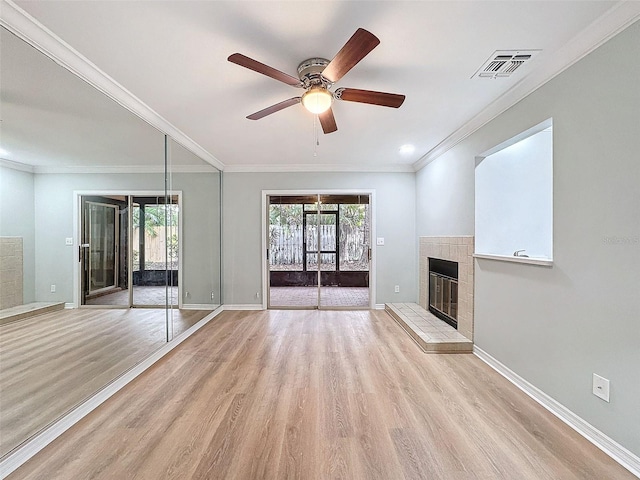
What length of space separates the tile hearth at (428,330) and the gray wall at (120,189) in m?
2.94

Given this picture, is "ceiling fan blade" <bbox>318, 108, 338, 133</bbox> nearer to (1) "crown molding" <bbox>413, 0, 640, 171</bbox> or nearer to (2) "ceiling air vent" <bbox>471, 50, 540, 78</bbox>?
(2) "ceiling air vent" <bbox>471, 50, 540, 78</bbox>

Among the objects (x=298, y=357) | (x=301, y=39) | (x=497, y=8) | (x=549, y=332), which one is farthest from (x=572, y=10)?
(x=298, y=357)

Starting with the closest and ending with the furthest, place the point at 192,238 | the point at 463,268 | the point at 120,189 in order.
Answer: the point at 120,189
the point at 463,268
the point at 192,238

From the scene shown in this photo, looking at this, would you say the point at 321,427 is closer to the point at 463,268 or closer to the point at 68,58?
the point at 463,268

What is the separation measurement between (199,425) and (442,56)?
3069mm

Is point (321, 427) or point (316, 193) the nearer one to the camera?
point (321, 427)

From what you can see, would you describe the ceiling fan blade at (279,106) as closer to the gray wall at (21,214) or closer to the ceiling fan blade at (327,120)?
the ceiling fan blade at (327,120)

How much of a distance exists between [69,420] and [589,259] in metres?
3.60

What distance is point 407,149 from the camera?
173 inches

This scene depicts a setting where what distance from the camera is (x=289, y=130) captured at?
359 cm

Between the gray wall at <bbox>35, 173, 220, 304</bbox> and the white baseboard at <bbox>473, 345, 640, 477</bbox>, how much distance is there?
3.61 meters

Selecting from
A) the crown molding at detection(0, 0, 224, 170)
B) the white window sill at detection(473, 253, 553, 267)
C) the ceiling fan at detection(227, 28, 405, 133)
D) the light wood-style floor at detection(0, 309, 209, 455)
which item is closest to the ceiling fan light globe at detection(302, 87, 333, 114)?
the ceiling fan at detection(227, 28, 405, 133)

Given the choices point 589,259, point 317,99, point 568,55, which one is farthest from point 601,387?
point 317,99

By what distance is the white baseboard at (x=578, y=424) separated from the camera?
1669mm
